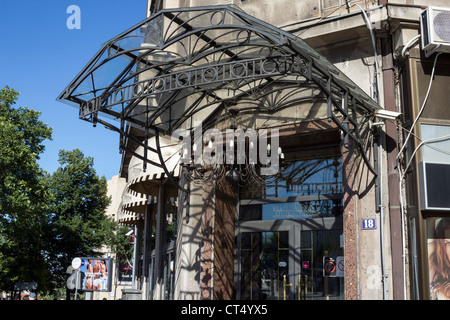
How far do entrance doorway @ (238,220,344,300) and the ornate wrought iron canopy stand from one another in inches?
99.4

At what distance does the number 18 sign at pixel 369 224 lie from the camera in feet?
31.4

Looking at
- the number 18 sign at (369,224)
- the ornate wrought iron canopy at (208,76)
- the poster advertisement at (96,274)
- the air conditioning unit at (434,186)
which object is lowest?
the poster advertisement at (96,274)

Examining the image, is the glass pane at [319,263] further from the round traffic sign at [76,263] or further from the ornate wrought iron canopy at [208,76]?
the round traffic sign at [76,263]

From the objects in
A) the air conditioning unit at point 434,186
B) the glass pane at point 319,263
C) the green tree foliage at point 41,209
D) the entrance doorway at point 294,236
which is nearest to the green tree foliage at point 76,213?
the green tree foliage at point 41,209

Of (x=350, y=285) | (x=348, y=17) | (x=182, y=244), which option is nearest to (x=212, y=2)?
(x=348, y=17)

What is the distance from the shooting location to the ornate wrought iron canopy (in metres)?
8.41

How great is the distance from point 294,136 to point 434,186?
3.23 metres

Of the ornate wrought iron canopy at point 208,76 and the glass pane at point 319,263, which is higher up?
the ornate wrought iron canopy at point 208,76

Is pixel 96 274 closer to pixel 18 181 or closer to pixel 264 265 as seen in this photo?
pixel 264 265

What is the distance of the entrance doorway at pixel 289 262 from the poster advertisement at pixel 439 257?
220 cm

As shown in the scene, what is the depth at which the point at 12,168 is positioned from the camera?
20188 millimetres

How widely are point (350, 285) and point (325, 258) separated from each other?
152cm

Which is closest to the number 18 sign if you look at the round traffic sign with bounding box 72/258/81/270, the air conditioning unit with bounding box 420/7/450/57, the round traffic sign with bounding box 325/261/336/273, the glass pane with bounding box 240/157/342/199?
the round traffic sign with bounding box 325/261/336/273

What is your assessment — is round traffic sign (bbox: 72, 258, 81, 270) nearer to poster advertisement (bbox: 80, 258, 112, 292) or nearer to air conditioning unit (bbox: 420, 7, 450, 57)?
poster advertisement (bbox: 80, 258, 112, 292)
